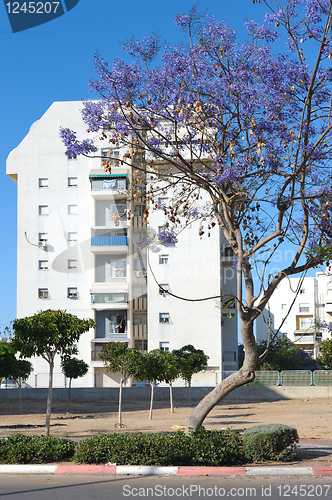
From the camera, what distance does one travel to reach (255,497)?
898 centimetres

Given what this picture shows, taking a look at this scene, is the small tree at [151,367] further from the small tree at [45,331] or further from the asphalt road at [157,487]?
the asphalt road at [157,487]

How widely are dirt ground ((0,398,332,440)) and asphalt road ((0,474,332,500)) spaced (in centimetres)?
1061

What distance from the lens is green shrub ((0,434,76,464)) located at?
11.7 m

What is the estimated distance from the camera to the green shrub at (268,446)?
11547 millimetres

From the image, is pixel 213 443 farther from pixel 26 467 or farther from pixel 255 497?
pixel 26 467

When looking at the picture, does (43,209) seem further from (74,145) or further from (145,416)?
(74,145)

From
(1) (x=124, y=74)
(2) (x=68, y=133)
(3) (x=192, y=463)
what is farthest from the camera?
(2) (x=68, y=133)

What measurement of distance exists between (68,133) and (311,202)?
5223 mm

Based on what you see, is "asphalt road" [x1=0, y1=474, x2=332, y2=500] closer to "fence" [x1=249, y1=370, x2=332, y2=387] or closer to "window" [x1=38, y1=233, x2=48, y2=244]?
"fence" [x1=249, y1=370, x2=332, y2=387]

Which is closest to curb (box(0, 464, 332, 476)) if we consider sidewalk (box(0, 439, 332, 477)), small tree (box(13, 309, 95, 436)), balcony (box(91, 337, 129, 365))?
sidewalk (box(0, 439, 332, 477))

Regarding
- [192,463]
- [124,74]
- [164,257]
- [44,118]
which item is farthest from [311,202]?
[44,118]

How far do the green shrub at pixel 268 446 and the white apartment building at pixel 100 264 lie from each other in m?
36.1

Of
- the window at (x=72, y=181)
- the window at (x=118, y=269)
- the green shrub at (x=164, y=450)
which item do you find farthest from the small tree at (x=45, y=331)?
the window at (x=72, y=181)

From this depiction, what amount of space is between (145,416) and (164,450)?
22.4 metres
